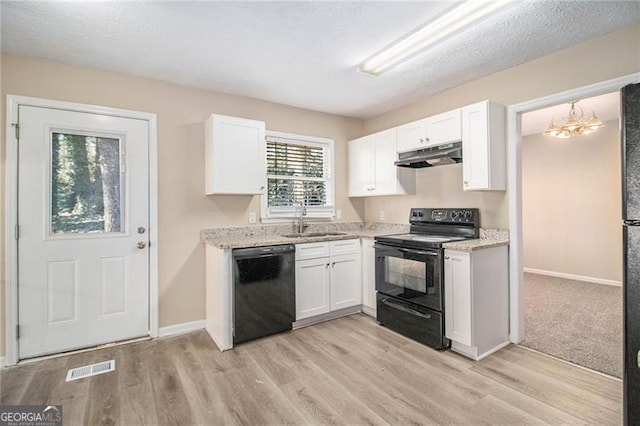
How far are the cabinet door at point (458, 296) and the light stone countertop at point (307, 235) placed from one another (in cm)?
12

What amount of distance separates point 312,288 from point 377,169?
1.67 m

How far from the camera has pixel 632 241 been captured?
4.47 feet

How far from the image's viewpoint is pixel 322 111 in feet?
13.6

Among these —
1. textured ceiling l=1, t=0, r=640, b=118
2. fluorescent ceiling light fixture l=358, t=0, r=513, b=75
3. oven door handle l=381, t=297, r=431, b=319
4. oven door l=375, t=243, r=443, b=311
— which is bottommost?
oven door handle l=381, t=297, r=431, b=319

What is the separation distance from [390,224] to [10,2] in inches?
154

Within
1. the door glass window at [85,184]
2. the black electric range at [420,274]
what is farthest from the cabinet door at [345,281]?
the door glass window at [85,184]

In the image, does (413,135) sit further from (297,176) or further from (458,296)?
(458,296)

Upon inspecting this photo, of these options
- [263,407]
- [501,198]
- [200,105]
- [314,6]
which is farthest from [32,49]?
[501,198]

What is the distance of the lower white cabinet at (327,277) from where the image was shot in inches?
127

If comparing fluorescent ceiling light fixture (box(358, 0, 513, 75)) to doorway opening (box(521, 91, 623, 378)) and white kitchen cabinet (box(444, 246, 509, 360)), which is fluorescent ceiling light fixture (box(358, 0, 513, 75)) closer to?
white kitchen cabinet (box(444, 246, 509, 360))

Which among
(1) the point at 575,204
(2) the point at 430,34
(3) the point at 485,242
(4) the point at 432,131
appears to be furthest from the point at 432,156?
(1) the point at 575,204

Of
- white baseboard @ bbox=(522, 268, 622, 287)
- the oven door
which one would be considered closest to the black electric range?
the oven door

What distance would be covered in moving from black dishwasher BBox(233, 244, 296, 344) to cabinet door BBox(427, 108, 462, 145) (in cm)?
182

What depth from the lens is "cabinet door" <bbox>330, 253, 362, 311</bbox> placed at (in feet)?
11.3
